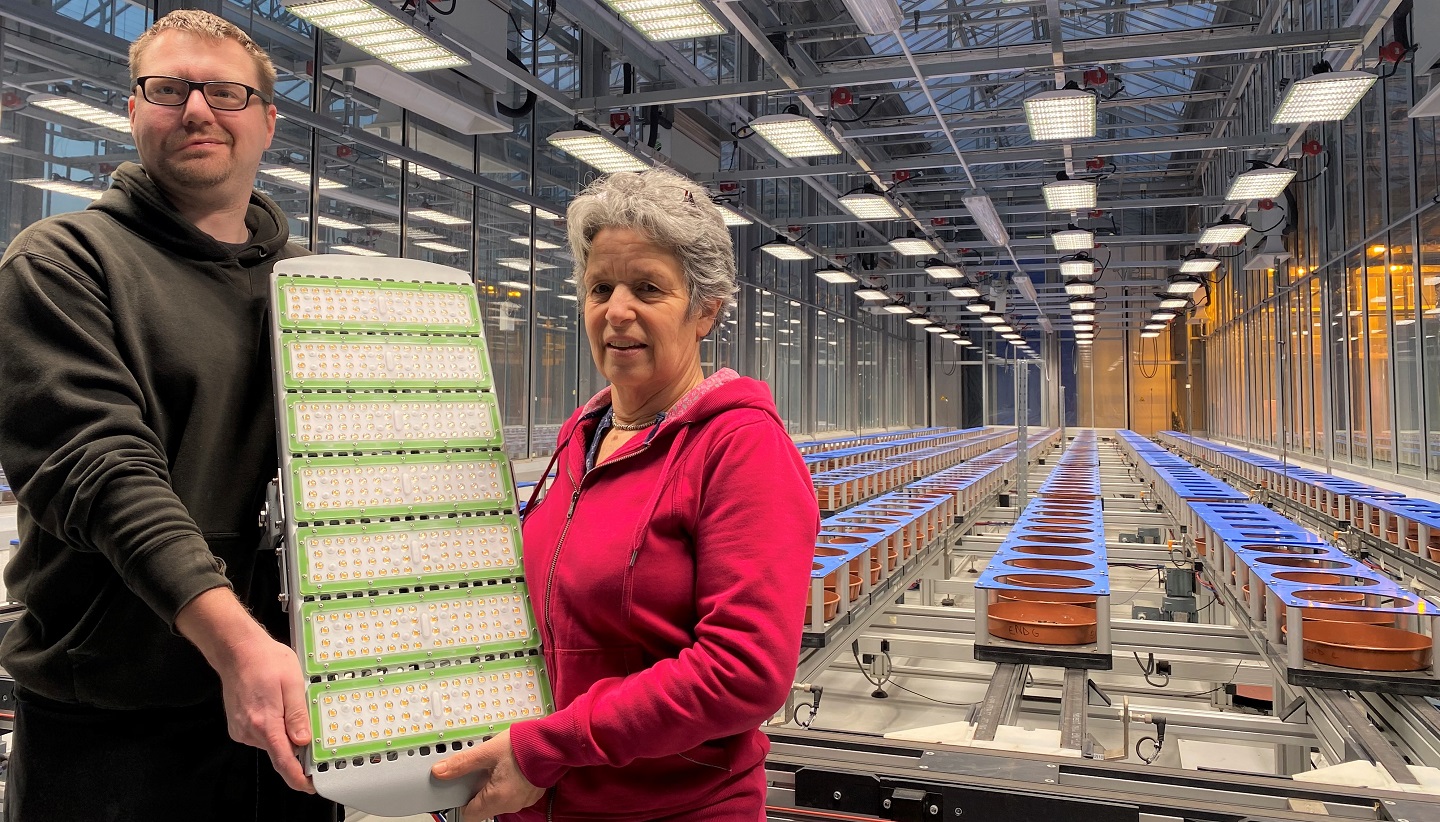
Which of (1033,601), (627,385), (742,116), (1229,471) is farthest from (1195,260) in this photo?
(627,385)

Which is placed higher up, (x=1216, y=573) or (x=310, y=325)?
(x=310, y=325)

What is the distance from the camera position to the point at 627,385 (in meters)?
1.49

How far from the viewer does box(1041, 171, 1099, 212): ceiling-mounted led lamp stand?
905 centimetres

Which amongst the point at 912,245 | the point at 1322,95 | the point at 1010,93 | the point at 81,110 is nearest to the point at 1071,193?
the point at 912,245

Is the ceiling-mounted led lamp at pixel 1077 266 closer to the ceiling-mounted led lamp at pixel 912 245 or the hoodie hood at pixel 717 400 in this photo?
the ceiling-mounted led lamp at pixel 912 245

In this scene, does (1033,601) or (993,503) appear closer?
(1033,601)

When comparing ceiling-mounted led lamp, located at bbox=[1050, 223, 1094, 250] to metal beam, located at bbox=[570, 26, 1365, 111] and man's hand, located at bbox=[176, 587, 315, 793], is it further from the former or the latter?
man's hand, located at bbox=[176, 587, 315, 793]

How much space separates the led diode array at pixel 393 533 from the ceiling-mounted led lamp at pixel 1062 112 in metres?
5.94

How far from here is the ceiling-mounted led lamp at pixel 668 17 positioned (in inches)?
201

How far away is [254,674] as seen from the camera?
1.17 metres

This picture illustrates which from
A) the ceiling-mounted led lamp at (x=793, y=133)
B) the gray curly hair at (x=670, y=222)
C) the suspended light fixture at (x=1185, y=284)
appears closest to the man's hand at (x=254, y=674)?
the gray curly hair at (x=670, y=222)

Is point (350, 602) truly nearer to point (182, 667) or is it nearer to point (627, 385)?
point (182, 667)

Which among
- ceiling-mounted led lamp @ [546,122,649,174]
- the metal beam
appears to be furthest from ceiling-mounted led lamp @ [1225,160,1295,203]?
ceiling-mounted led lamp @ [546,122,649,174]

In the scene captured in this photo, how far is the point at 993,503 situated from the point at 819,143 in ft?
22.0
